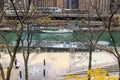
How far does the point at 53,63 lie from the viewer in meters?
25.0

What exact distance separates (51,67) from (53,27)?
75.6 ft

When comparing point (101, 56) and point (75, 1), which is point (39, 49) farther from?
point (75, 1)

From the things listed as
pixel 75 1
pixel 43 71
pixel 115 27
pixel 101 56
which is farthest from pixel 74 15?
pixel 43 71

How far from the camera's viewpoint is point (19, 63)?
24969mm

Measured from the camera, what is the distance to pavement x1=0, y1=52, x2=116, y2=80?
873 inches

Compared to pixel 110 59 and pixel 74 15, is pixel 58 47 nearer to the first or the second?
pixel 110 59

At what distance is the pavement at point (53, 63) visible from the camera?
2217cm

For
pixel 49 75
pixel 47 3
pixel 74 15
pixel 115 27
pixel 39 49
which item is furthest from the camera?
pixel 47 3

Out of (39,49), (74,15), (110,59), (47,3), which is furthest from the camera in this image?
(47,3)

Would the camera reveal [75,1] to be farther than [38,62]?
Yes

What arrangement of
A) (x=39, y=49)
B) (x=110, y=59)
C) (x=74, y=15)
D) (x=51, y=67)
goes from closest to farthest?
(x=51, y=67), (x=110, y=59), (x=39, y=49), (x=74, y=15)

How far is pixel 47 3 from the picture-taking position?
2324 inches

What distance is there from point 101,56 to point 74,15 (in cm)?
2820

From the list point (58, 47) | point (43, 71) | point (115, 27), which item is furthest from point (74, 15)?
point (43, 71)
